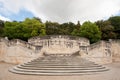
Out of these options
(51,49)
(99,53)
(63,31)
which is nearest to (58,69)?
(51,49)

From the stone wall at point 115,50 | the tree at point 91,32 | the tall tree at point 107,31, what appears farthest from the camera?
the tall tree at point 107,31

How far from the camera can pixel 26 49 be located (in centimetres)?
1805

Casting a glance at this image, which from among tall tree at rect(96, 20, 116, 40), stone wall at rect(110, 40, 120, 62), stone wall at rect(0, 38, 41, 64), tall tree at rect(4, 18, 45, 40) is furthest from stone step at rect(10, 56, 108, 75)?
tall tree at rect(96, 20, 116, 40)

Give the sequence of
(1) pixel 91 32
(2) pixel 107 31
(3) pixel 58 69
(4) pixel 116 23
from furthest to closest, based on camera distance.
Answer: (4) pixel 116 23 → (2) pixel 107 31 → (1) pixel 91 32 → (3) pixel 58 69

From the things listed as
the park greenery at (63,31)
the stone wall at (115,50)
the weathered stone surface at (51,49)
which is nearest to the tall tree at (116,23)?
the park greenery at (63,31)

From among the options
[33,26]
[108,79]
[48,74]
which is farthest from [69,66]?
[33,26]

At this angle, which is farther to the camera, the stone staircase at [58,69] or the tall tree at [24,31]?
the tall tree at [24,31]

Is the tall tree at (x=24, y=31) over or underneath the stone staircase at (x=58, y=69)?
over

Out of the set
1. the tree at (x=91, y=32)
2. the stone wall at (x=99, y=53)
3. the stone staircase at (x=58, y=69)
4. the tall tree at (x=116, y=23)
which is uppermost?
the tall tree at (x=116, y=23)

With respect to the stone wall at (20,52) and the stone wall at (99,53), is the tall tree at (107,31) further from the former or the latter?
the stone wall at (20,52)

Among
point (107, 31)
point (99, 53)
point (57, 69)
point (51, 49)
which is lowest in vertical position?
point (57, 69)

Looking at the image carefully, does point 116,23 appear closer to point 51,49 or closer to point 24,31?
point 24,31

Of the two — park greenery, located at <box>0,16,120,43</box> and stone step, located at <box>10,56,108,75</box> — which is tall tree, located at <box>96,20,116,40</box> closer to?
park greenery, located at <box>0,16,120,43</box>

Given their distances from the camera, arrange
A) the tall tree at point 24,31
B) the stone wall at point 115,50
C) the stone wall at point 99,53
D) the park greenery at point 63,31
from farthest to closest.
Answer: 1. the tall tree at point 24,31
2. the park greenery at point 63,31
3. the stone wall at point 115,50
4. the stone wall at point 99,53
